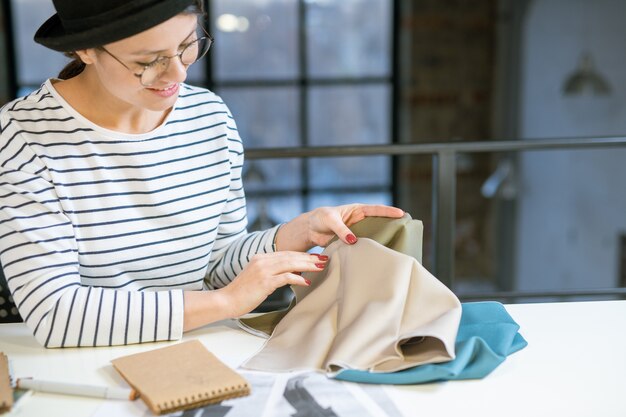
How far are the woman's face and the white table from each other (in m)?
0.36

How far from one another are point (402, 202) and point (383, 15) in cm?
149

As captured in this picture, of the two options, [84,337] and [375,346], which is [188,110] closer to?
[84,337]

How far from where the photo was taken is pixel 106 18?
1.13 metres

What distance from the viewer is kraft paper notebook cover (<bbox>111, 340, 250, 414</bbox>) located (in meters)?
0.98

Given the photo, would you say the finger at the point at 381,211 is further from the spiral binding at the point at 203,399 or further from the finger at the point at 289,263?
the spiral binding at the point at 203,399

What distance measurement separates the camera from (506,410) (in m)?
1.00

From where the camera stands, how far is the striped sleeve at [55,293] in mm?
1172

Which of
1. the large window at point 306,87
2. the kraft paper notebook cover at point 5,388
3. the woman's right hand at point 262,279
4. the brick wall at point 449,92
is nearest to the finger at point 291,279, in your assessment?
the woman's right hand at point 262,279

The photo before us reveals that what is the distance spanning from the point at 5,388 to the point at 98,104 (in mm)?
473

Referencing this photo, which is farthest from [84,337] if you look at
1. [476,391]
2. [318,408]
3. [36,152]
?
[476,391]

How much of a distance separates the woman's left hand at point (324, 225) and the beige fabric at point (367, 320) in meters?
0.07

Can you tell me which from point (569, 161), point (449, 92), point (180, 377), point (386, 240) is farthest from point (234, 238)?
point (449, 92)

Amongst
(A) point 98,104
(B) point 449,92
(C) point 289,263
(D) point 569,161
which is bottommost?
(D) point 569,161

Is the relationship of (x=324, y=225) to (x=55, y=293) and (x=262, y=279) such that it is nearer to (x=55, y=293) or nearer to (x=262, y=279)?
(x=262, y=279)
